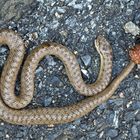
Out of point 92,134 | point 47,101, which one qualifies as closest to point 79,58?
point 47,101

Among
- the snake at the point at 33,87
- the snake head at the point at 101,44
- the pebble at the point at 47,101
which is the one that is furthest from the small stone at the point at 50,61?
the snake head at the point at 101,44

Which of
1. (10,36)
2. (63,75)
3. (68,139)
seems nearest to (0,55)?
Result: (10,36)

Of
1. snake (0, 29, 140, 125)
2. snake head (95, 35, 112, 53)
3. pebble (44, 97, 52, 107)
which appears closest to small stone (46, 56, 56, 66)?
snake (0, 29, 140, 125)

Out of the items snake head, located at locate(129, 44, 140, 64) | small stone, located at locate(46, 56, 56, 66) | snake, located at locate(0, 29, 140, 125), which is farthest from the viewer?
small stone, located at locate(46, 56, 56, 66)

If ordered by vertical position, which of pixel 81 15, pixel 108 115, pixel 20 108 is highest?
pixel 81 15

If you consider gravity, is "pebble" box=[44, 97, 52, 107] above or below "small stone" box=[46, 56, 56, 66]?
below

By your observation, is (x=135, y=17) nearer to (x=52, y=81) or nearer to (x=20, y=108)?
(x=52, y=81)

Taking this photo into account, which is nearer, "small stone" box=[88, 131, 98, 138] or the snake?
the snake

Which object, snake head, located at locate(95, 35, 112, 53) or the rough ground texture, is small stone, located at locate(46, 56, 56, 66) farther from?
snake head, located at locate(95, 35, 112, 53)
